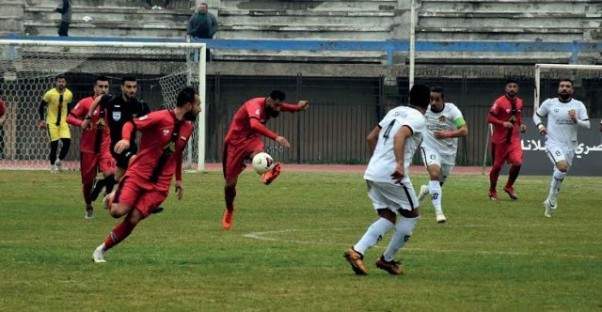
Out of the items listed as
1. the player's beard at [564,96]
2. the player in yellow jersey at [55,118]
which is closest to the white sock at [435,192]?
the player's beard at [564,96]

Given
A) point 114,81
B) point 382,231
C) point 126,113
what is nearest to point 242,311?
point 382,231

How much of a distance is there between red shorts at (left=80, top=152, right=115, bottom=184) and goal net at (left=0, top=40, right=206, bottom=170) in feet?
42.9

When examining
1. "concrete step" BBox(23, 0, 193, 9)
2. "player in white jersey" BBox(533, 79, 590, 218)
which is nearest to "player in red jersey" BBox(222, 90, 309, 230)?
"player in white jersey" BBox(533, 79, 590, 218)

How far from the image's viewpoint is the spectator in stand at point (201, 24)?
4200 centimetres

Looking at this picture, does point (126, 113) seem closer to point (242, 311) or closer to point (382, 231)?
point (382, 231)

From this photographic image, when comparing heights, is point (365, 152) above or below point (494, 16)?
below

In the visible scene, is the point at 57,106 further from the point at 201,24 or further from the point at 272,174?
the point at 272,174

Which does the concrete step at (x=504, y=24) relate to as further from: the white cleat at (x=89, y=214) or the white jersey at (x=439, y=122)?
the white cleat at (x=89, y=214)

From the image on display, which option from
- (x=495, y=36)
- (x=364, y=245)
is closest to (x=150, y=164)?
(x=364, y=245)

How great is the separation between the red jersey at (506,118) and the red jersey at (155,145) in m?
13.2

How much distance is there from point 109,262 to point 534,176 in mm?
23080

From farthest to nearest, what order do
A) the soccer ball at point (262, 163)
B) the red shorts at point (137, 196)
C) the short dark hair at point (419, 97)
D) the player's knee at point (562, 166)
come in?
the player's knee at point (562, 166)
the soccer ball at point (262, 163)
the red shorts at point (137, 196)
the short dark hair at point (419, 97)

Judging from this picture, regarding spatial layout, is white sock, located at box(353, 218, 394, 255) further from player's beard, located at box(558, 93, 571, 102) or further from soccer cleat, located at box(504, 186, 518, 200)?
soccer cleat, located at box(504, 186, 518, 200)

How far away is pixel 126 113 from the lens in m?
21.8
